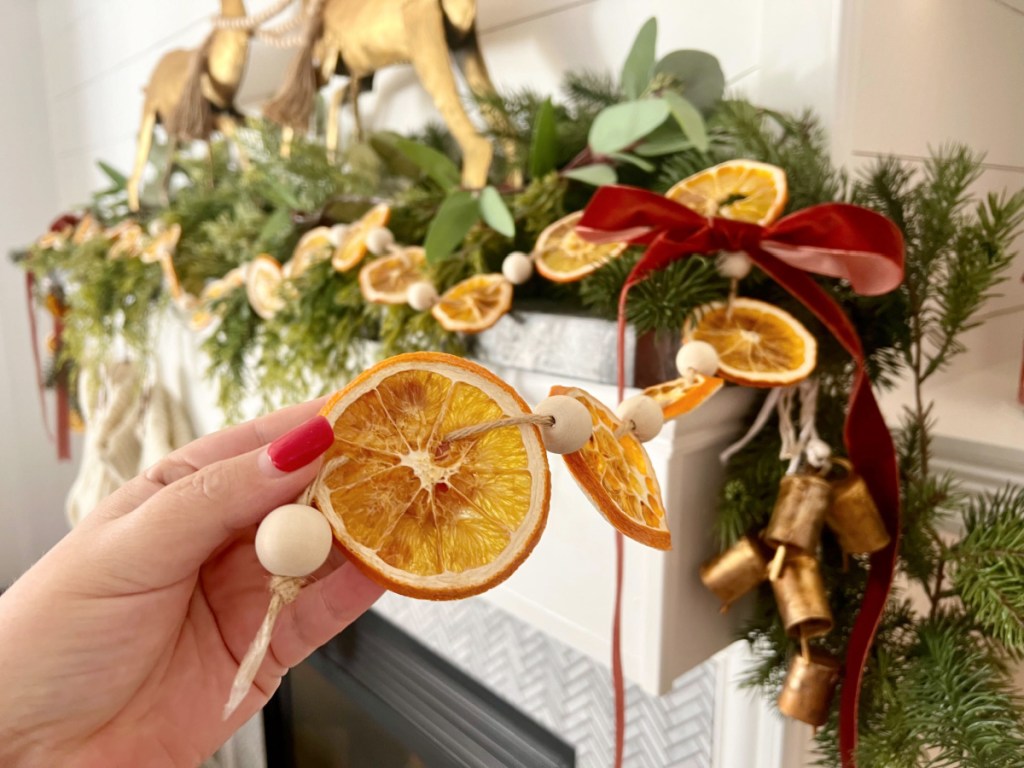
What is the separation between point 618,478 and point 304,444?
14 centimetres

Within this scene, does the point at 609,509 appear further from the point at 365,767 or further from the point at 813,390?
the point at 365,767

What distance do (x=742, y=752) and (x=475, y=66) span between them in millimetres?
765

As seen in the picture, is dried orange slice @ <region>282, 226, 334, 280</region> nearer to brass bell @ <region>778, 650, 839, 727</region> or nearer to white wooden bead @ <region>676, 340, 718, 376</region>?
white wooden bead @ <region>676, 340, 718, 376</region>

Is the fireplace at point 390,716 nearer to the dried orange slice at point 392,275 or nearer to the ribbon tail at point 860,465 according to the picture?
the ribbon tail at point 860,465

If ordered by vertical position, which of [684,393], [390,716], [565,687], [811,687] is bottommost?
[390,716]

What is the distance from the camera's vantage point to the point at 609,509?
0.29 meters

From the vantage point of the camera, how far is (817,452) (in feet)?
1.48

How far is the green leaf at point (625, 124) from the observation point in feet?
1.77

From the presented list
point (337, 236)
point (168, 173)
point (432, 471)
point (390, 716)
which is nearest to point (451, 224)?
point (337, 236)

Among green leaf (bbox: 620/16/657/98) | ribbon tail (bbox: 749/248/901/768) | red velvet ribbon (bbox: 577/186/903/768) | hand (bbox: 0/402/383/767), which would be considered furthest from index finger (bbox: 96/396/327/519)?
green leaf (bbox: 620/16/657/98)

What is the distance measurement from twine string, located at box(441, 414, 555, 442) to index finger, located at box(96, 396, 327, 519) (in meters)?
0.12

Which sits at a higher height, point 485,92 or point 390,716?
point 485,92

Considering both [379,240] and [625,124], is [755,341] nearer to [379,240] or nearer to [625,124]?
[625,124]

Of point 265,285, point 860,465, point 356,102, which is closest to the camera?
point 860,465
